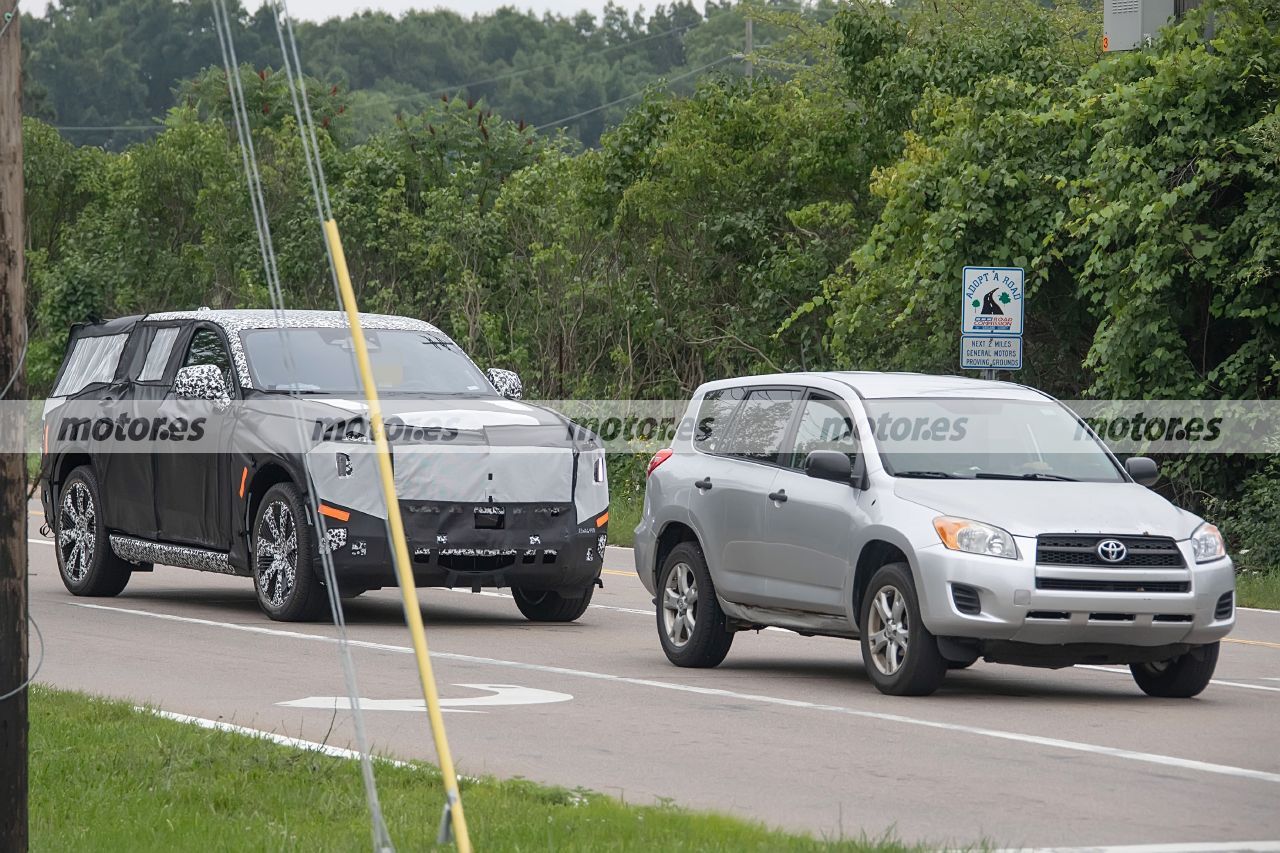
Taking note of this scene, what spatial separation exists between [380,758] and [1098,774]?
2.96 m

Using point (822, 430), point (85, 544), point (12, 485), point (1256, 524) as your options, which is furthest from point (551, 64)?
point (12, 485)

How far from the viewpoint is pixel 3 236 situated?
7109 millimetres

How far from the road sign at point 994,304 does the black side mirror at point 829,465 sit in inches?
368

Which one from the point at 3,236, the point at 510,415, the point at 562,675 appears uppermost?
the point at 3,236

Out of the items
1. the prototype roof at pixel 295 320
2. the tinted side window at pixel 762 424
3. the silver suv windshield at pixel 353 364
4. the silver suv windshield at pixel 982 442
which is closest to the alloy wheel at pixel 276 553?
the silver suv windshield at pixel 353 364

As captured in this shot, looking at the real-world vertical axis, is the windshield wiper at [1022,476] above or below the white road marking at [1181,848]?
above

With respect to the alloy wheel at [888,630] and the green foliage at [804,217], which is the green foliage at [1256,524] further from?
the alloy wheel at [888,630]

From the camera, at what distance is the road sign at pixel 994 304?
21.5 meters

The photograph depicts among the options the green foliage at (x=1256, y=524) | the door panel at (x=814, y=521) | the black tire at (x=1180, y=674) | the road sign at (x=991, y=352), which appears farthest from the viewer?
the road sign at (x=991, y=352)

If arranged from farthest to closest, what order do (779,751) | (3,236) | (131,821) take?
(779,751), (131,821), (3,236)

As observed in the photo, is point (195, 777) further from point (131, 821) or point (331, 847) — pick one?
point (331, 847)

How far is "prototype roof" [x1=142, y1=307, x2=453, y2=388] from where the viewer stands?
653 inches

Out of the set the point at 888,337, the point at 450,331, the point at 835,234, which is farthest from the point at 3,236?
the point at 450,331

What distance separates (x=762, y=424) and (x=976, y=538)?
7.91 ft
